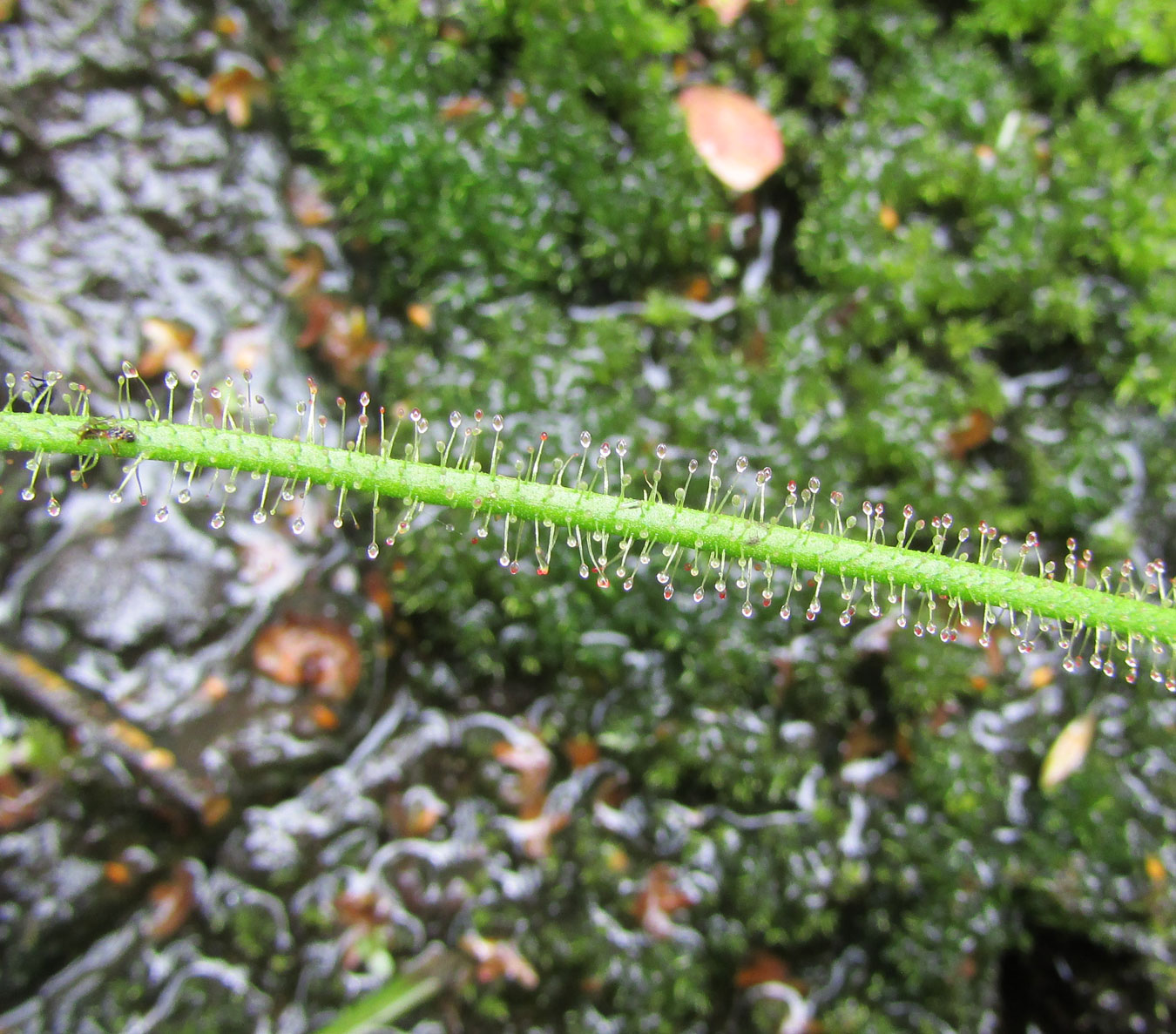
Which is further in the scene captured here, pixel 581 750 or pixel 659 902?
pixel 581 750

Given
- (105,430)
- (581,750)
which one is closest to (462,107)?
(105,430)

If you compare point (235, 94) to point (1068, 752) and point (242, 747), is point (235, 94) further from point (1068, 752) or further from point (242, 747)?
point (1068, 752)

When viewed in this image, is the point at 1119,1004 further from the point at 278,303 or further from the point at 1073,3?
the point at 278,303

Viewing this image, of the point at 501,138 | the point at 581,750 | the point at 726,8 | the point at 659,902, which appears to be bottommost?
the point at 659,902

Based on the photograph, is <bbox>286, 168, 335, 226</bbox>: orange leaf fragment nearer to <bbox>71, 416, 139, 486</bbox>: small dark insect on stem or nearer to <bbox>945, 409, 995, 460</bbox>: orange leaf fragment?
<bbox>71, 416, 139, 486</bbox>: small dark insect on stem

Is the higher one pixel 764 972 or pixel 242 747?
pixel 242 747

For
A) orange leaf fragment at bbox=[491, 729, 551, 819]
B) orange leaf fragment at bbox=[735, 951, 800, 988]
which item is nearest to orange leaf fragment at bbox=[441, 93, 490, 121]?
orange leaf fragment at bbox=[491, 729, 551, 819]

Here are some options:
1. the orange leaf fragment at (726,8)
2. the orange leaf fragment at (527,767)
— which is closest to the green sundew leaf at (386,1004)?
the orange leaf fragment at (527,767)

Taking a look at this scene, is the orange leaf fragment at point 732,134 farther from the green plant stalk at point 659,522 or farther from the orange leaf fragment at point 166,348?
the orange leaf fragment at point 166,348
